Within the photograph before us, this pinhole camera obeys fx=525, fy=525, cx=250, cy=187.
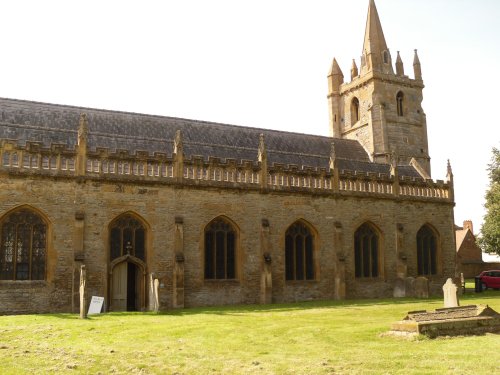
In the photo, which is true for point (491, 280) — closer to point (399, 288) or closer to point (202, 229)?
point (399, 288)

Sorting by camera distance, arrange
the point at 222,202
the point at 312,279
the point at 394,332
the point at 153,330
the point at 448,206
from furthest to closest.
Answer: the point at 448,206 → the point at 312,279 → the point at 222,202 → the point at 153,330 → the point at 394,332

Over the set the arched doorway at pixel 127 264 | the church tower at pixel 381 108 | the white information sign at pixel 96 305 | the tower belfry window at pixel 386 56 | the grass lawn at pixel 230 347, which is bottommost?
the grass lawn at pixel 230 347

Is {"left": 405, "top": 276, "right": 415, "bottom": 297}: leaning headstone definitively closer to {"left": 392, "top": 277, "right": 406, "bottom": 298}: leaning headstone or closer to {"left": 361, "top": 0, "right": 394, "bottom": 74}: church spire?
{"left": 392, "top": 277, "right": 406, "bottom": 298}: leaning headstone

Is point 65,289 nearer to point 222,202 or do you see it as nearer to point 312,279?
point 222,202

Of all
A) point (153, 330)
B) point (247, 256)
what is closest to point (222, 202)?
point (247, 256)

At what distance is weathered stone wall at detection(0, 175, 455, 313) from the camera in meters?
21.2

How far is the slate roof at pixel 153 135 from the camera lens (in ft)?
82.7

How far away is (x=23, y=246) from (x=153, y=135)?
966 cm

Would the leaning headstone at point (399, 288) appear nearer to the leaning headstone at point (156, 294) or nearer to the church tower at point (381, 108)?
the church tower at point (381, 108)

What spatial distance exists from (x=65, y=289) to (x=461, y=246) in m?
45.5

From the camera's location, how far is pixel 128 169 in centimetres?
Answer: 2298

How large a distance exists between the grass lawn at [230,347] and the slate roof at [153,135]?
10.2 meters

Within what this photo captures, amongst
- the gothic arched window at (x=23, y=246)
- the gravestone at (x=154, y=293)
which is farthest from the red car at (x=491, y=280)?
the gothic arched window at (x=23, y=246)

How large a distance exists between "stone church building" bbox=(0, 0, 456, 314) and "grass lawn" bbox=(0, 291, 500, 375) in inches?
187
